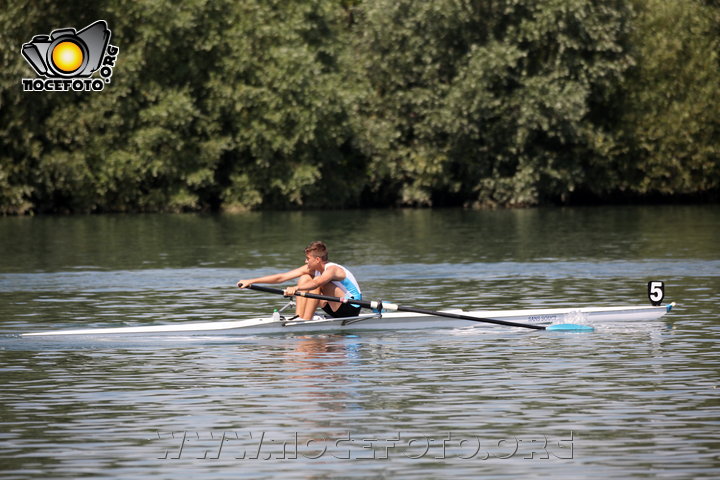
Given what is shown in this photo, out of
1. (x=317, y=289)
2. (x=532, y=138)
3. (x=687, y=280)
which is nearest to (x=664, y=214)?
(x=532, y=138)

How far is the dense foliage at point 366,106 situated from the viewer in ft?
221

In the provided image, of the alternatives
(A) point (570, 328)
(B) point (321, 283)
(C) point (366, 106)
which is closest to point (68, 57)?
(C) point (366, 106)

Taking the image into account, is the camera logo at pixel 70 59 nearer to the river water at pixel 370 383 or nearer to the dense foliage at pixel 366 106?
the dense foliage at pixel 366 106

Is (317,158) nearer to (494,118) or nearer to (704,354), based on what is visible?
(494,118)

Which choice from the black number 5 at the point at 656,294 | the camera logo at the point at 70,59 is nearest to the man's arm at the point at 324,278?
the black number 5 at the point at 656,294

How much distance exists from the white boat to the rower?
0.62 ft

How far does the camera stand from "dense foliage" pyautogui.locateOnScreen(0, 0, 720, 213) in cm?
6750

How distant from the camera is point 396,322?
2198 centimetres

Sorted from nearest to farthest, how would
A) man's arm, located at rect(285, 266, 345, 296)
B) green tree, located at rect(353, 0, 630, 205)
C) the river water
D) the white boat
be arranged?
1. the river water
2. the white boat
3. man's arm, located at rect(285, 266, 345, 296)
4. green tree, located at rect(353, 0, 630, 205)

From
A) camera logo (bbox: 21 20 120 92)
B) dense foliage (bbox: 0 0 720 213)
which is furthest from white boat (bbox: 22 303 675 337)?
dense foliage (bbox: 0 0 720 213)

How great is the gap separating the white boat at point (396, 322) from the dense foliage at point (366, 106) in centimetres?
4539

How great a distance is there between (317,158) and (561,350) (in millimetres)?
53725

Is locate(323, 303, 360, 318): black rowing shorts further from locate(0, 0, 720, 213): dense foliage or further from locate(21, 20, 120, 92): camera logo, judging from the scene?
locate(0, 0, 720, 213): dense foliage

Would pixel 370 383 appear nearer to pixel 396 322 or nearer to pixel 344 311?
pixel 344 311
